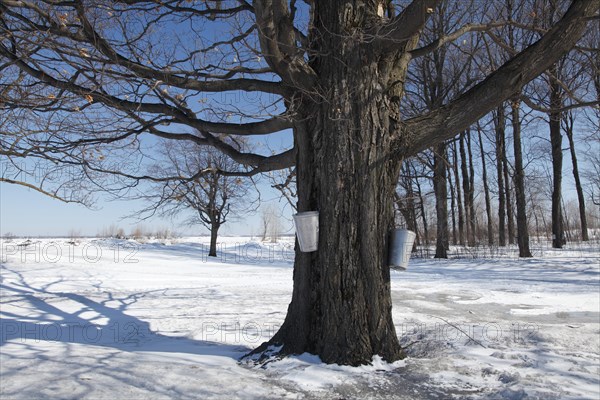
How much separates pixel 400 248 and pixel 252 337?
2.40 metres

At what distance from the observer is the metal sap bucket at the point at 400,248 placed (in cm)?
406

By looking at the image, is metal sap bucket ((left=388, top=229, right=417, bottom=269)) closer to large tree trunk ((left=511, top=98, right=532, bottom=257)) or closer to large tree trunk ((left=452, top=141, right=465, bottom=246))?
large tree trunk ((left=511, top=98, right=532, bottom=257))

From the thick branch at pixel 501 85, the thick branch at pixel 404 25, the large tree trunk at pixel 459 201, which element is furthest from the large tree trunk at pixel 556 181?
the thick branch at pixel 404 25

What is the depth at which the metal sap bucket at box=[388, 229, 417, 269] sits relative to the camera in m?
4.06

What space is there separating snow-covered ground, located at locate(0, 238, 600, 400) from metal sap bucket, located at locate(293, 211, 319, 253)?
3.45 feet

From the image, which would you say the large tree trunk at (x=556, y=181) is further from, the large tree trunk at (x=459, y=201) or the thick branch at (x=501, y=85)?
the thick branch at (x=501, y=85)

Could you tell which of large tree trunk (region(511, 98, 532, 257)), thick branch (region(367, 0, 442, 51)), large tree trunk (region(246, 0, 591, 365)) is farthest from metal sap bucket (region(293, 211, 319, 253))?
large tree trunk (region(511, 98, 532, 257))

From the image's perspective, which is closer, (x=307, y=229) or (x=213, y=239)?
(x=307, y=229)

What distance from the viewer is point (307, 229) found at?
4.02 metres

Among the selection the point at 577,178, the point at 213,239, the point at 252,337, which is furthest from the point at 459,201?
the point at 252,337

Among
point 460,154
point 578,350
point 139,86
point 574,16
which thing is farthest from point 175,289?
point 460,154

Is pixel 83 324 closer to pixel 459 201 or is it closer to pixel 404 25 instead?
pixel 404 25

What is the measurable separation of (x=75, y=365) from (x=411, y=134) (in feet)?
12.1

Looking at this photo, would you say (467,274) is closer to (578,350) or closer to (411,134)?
(578,350)
